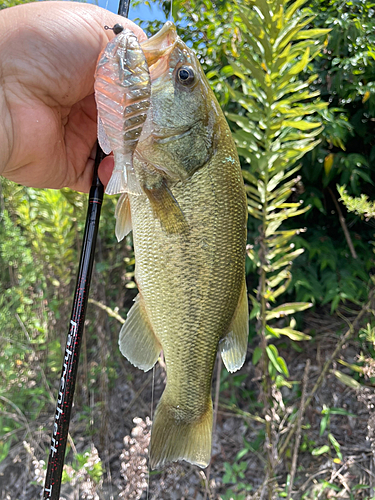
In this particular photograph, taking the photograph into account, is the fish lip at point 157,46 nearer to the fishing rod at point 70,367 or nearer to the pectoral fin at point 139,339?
the fishing rod at point 70,367

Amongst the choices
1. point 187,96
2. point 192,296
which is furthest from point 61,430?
point 187,96

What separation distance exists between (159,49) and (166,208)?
0.35 m

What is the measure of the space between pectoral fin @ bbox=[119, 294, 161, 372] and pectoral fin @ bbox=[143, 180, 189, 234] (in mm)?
229

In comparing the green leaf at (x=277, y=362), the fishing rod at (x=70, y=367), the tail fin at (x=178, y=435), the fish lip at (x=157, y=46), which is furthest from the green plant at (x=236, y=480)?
the fish lip at (x=157, y=46)

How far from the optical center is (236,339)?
97 cm

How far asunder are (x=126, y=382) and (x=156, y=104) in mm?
2740

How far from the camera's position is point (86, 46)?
3.14ft

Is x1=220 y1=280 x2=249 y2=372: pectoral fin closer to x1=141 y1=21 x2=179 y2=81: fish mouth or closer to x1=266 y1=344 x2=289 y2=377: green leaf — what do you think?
x1=141 y1=21 x2=179 y2=81: fish mouth

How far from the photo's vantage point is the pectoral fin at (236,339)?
957 mm

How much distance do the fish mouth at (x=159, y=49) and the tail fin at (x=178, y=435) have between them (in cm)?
81

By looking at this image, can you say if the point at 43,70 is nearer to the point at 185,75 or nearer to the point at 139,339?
the point at 185,75

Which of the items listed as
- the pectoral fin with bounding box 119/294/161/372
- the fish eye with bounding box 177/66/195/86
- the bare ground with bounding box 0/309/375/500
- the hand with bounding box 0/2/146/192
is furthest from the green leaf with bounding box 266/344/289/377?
the fish eye with bounding box 177/66/195/86

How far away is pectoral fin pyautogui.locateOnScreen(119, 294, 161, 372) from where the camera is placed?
0.97 metres

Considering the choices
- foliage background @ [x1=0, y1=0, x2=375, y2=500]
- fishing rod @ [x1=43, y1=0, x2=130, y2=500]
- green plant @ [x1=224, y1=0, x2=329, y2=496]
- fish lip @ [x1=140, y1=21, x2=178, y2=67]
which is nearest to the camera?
fish lip @ [x1=140, y1=21, x2=178, y2=67]
